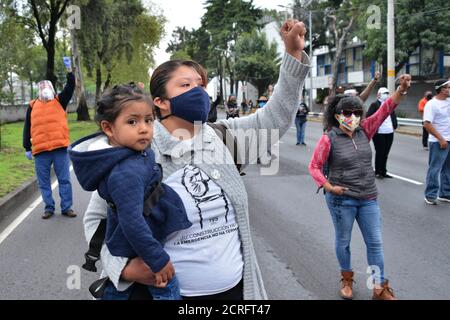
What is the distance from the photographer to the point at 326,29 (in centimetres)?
5094

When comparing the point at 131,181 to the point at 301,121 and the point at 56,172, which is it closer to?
the point at 56,172

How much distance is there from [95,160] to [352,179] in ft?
9.15

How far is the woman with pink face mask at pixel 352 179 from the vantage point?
4.21 m

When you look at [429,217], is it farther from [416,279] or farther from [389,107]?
[389,107]

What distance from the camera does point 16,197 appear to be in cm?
882

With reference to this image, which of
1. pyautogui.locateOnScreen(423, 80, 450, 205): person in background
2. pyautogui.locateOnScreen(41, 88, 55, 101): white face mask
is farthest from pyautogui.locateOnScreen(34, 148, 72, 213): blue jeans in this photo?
pyautogui.locateOnScreen(423, 80, 450, 205): person in background

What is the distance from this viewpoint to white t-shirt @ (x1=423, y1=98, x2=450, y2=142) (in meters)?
7.52

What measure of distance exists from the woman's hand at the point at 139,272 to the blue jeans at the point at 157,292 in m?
0.05

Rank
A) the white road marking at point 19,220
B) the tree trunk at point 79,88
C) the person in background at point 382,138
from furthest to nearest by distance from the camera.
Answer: the tree trunk at point 79,88 < the person in background at point 382,138 < the white road marking at point 19,220

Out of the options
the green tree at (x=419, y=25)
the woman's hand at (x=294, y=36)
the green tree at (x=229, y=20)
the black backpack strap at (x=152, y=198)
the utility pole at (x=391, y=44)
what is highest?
the green tree at (x=229, y=20)

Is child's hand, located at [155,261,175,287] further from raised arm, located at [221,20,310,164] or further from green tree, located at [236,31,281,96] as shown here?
green tree, located at [236,31,281,96]

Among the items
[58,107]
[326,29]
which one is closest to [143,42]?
[326,29]

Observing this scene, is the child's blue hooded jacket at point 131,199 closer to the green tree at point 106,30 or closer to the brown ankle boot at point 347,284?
the brown ankle boot at point 347,284

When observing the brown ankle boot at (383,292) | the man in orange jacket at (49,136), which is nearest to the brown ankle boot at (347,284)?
the brown ankle boot at (383,292)
